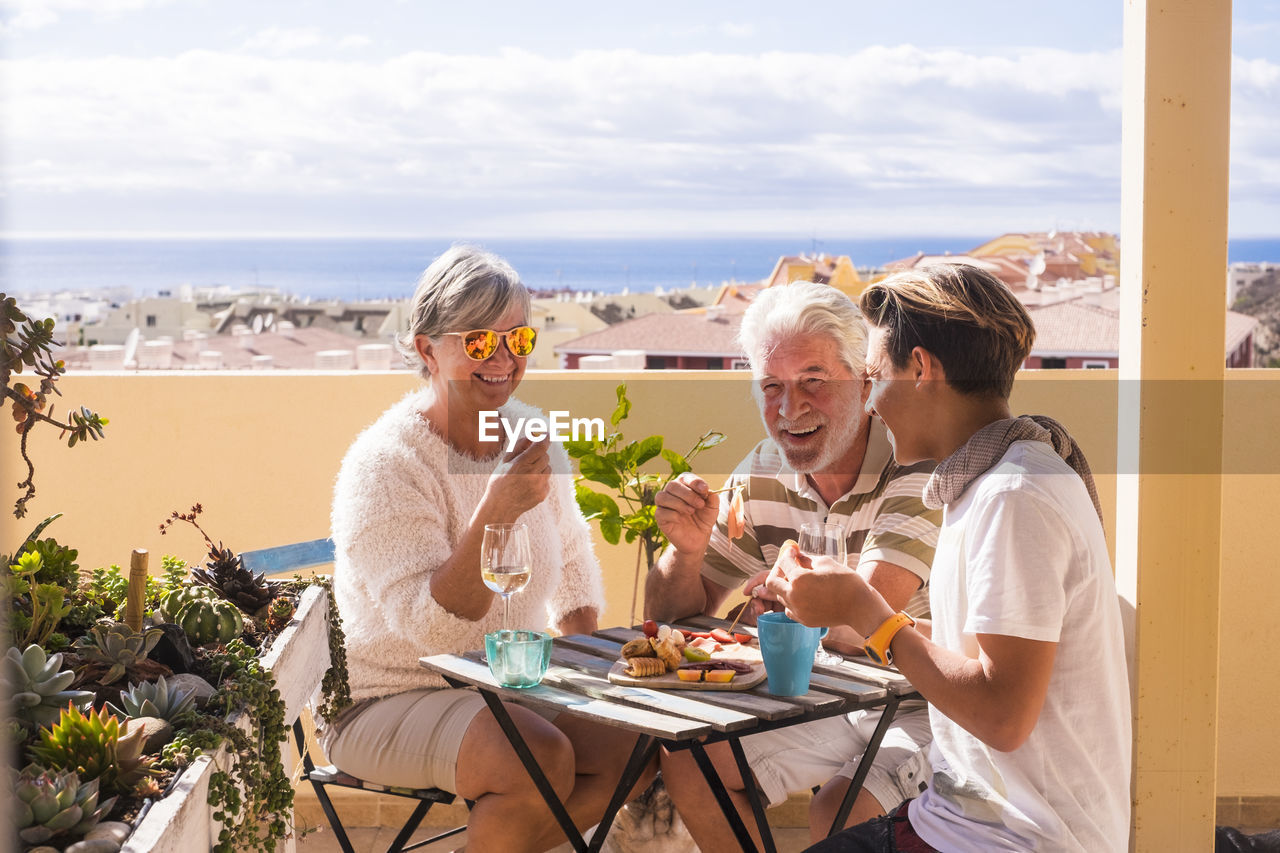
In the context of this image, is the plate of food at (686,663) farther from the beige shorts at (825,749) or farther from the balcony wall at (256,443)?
the balcony wall at (256,443)

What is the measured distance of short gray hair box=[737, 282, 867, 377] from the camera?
2393mm

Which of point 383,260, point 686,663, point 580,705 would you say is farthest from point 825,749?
point 383,260

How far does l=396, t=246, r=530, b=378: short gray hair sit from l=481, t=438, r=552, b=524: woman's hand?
1.24 ft

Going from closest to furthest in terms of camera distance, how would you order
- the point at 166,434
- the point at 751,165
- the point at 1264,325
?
1. the point at 166,434
2. the point at 1264,325
3. the point at 751,165

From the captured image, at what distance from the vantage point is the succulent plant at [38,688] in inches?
59.7

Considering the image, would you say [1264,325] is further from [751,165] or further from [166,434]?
[751,165]

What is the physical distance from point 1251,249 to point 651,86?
184 feet

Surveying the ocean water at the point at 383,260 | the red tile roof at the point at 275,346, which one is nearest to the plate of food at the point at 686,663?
the red tile roof at the point at 275,346

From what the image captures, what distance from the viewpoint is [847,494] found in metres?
2.43

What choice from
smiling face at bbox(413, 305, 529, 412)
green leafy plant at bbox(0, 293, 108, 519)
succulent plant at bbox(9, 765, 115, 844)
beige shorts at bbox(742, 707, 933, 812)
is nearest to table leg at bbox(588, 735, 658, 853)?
beige shorts at bbox(742, 707, 933, 812)

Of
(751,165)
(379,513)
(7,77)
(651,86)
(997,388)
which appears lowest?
(379,513)

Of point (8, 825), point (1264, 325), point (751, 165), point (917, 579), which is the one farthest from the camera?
point (751, 165)

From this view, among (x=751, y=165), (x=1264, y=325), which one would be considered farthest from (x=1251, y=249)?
(x=1264, y=325)

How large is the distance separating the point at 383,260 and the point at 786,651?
13598cm
